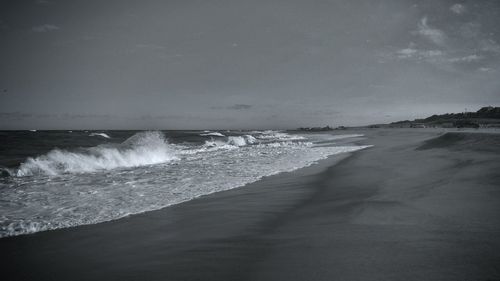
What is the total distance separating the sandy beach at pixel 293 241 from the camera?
2.99m

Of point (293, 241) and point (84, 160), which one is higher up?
point (84, 160)

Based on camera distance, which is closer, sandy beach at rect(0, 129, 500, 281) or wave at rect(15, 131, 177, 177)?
sandy beach at rect(0, 129, 500, 281)

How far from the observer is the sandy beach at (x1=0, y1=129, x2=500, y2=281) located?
299cm

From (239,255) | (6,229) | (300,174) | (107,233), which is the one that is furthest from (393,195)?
(6,229)

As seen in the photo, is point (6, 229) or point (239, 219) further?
point (239, 219)

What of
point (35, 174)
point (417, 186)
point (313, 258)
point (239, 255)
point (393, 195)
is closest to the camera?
point (313, 258)

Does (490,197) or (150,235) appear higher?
(490,197)

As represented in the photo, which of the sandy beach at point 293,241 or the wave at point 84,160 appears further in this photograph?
the wave at point 84,160

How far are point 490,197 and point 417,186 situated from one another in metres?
1.63

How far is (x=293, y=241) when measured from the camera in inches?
154

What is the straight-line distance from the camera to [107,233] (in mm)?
4582

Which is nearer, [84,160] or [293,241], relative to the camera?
[293,241]

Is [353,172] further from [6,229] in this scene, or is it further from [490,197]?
[6,229]

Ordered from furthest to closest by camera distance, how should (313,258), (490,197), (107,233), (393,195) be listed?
1. (393,195)
2. (490,197)
3. (107,233)
4. (313,258)
